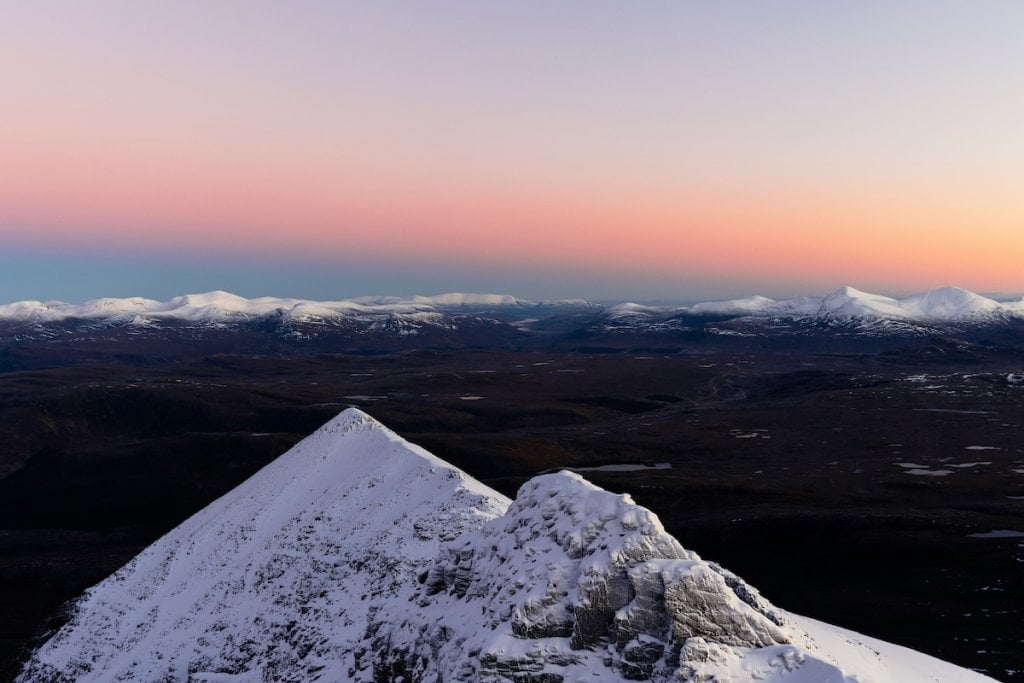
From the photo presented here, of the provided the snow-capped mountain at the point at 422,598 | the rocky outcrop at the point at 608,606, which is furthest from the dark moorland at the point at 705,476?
the rocky outcrop at the point at 608,606

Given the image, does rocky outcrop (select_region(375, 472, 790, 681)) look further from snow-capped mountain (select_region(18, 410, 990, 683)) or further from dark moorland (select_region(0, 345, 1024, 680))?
dark moorland (select_region(0, 345, 1024, 680))

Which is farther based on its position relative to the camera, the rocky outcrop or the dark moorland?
the dark moorland

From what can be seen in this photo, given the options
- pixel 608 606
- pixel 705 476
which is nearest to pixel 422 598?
pixel 608 606

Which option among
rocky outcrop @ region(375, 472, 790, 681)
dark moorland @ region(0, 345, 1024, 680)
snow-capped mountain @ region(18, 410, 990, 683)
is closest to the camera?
rocky outcrop @ region(375, 472, 790, 681)

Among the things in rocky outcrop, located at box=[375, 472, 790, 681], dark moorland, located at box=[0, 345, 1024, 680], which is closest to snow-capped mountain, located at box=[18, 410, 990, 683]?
rocky outcrop, located at box=[375, 472, 790, 681]

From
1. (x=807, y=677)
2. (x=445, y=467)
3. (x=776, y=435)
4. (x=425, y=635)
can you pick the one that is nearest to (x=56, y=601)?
(x=445, y=467)

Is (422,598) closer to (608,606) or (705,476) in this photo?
(608,606)

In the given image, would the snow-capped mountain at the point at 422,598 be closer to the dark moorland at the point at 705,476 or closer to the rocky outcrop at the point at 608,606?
the rocky outcrop at the point at 608,606
